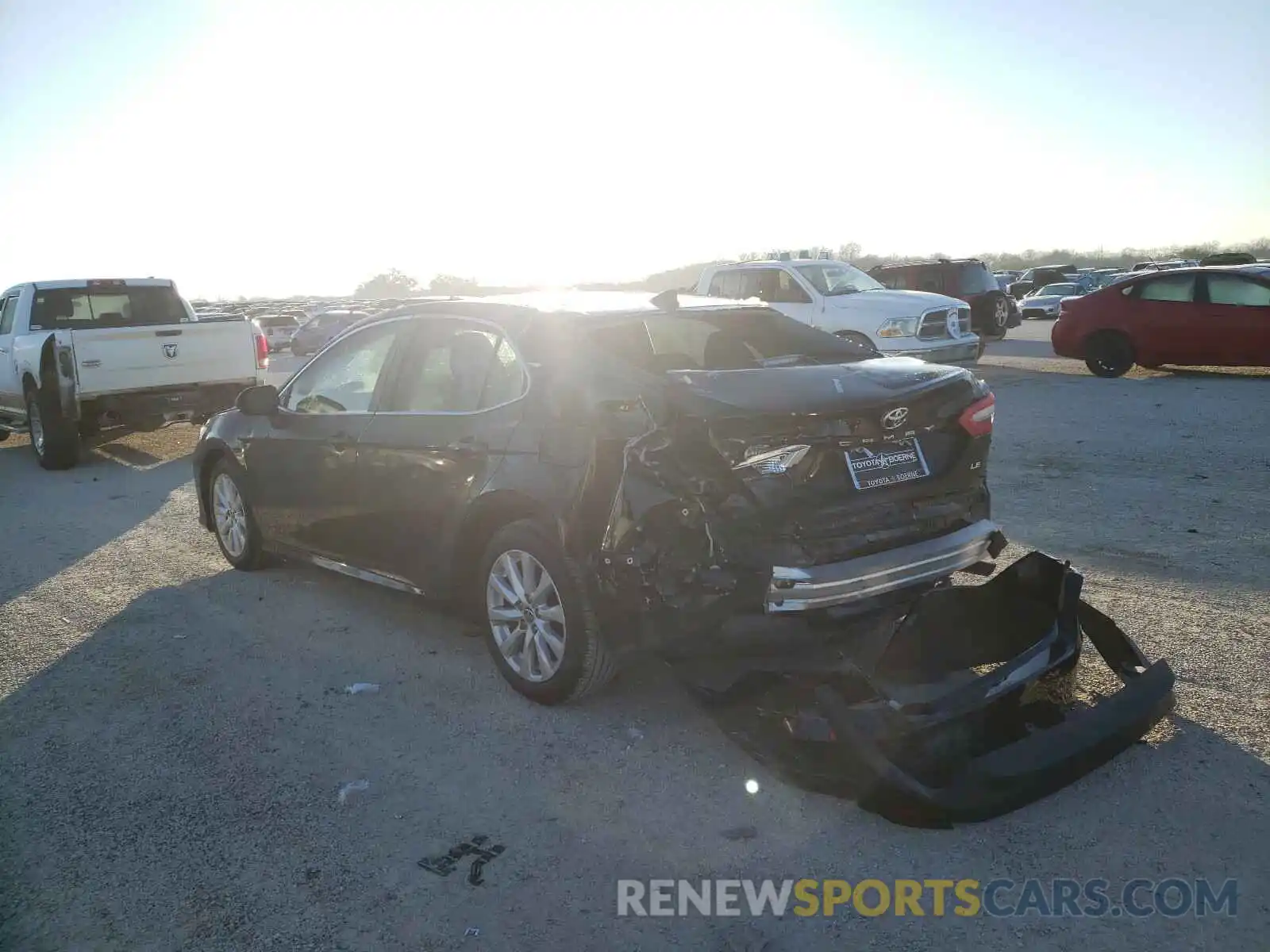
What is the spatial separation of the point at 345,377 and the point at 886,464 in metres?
3.20

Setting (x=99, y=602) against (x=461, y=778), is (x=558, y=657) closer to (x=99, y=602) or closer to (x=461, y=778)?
(x=461, y=778)

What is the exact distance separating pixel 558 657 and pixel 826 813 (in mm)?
1281

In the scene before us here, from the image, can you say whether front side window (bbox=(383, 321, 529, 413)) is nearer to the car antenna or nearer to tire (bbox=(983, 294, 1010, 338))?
the car antenna

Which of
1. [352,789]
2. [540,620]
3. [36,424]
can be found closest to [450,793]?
[352,789]

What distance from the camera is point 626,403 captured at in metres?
3.98

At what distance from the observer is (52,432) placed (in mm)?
11297

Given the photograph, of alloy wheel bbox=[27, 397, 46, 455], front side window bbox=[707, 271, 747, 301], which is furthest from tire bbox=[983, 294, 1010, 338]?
alloy wheel bbox=[27, 397, 46, 455]

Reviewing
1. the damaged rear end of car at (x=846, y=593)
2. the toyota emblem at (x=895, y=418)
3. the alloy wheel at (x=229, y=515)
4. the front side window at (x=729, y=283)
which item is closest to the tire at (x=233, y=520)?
the alloy wheel at (x=229, y=515)

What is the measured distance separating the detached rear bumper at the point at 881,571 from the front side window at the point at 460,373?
5.07ft

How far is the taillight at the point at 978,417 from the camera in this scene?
4.20 meters

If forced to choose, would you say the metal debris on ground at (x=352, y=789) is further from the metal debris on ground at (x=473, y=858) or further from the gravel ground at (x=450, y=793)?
the metal debris on ground at (x=473, y=858)

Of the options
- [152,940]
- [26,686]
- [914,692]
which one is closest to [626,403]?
[914,692]

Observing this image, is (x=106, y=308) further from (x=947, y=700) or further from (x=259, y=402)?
(x=947, y=700)

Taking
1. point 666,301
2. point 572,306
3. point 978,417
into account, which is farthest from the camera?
point 666,301
